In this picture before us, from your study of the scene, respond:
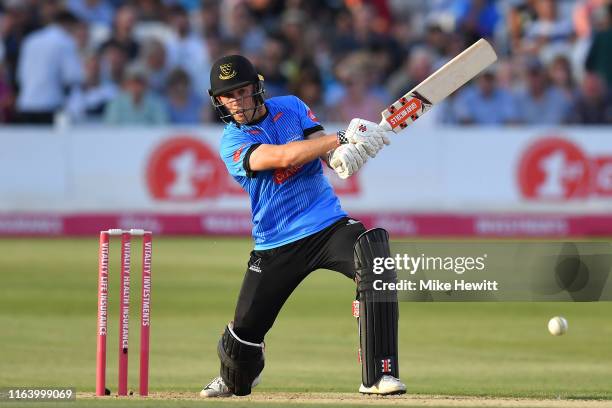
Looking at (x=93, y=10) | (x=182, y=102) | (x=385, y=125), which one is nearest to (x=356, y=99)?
(x=182, y=102)

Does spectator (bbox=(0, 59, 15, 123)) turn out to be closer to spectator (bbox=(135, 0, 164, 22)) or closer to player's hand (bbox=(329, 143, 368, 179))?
spectator (bbox=(135, 0, 164, 22))

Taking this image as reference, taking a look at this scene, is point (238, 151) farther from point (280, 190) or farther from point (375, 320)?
point (375, 320)

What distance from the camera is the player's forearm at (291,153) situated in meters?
6.37

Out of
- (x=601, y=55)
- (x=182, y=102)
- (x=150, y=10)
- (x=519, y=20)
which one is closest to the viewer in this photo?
(x=182, y=102)

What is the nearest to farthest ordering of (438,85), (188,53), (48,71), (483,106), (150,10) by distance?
(438,85), (48,71), (483,106), (188,53), (150,10)

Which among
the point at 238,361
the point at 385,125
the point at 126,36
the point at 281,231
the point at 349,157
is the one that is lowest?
the point at 238,361

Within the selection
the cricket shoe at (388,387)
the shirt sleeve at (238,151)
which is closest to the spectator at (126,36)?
the shirt sleeve at (238,151)

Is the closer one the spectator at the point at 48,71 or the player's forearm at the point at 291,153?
the player's forearm at the point at 291,153

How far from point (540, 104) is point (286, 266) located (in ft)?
32.7

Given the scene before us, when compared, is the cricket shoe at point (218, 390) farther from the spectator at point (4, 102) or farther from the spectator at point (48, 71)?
the spectator at point (4, 102)

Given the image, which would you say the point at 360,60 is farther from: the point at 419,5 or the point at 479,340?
the point at 479,340

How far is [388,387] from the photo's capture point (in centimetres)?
637

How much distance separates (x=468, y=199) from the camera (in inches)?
611

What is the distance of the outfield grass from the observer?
7.82 metres
